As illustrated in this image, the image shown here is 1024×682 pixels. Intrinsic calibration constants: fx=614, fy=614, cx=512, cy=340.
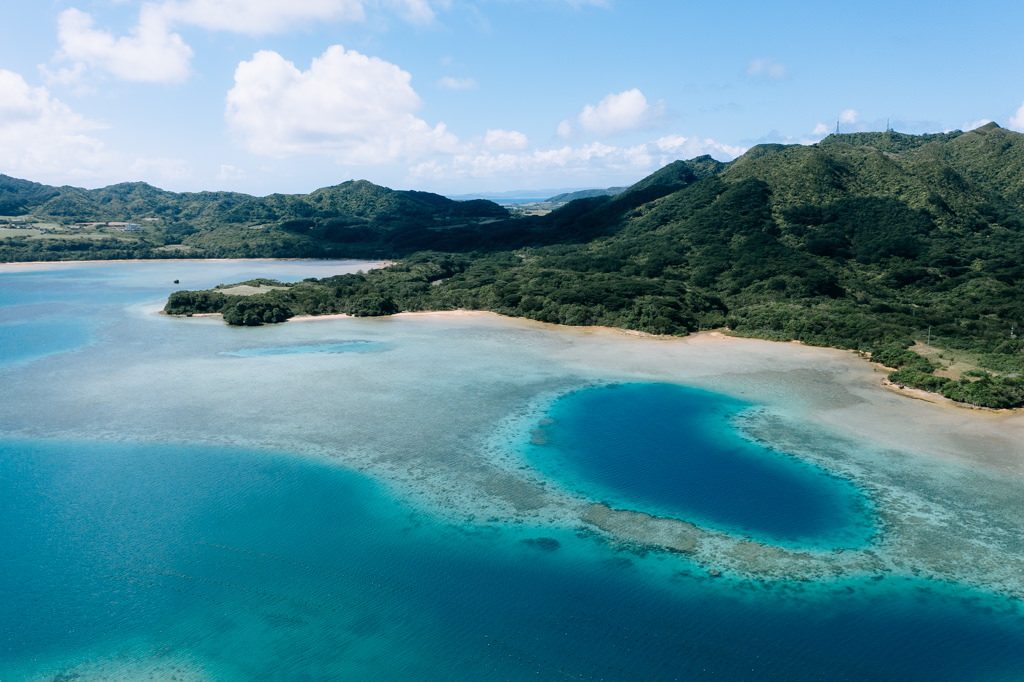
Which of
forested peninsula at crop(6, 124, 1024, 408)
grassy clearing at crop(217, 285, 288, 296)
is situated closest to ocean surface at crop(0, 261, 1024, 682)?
forested peninsula at crop(6, 124, 1024, 408)

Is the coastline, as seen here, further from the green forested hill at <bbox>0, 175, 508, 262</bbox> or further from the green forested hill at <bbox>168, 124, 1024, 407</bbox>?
the green forested hill at <bbox>0, 175, 508, 262</bbox>

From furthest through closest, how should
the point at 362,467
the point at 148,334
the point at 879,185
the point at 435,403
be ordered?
the point at 879,185, the point at 148,334, the point at 435,403, the point at 362,467

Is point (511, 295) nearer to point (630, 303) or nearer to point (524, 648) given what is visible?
point (630, 303)

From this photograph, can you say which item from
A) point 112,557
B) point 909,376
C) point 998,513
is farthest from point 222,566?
point 909,376

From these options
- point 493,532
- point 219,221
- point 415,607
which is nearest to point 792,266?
point 493,532

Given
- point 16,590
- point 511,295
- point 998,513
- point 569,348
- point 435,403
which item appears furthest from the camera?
point 511,295

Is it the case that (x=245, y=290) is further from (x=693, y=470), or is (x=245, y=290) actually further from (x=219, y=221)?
(x=219, y=221)

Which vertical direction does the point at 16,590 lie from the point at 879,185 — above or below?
below
